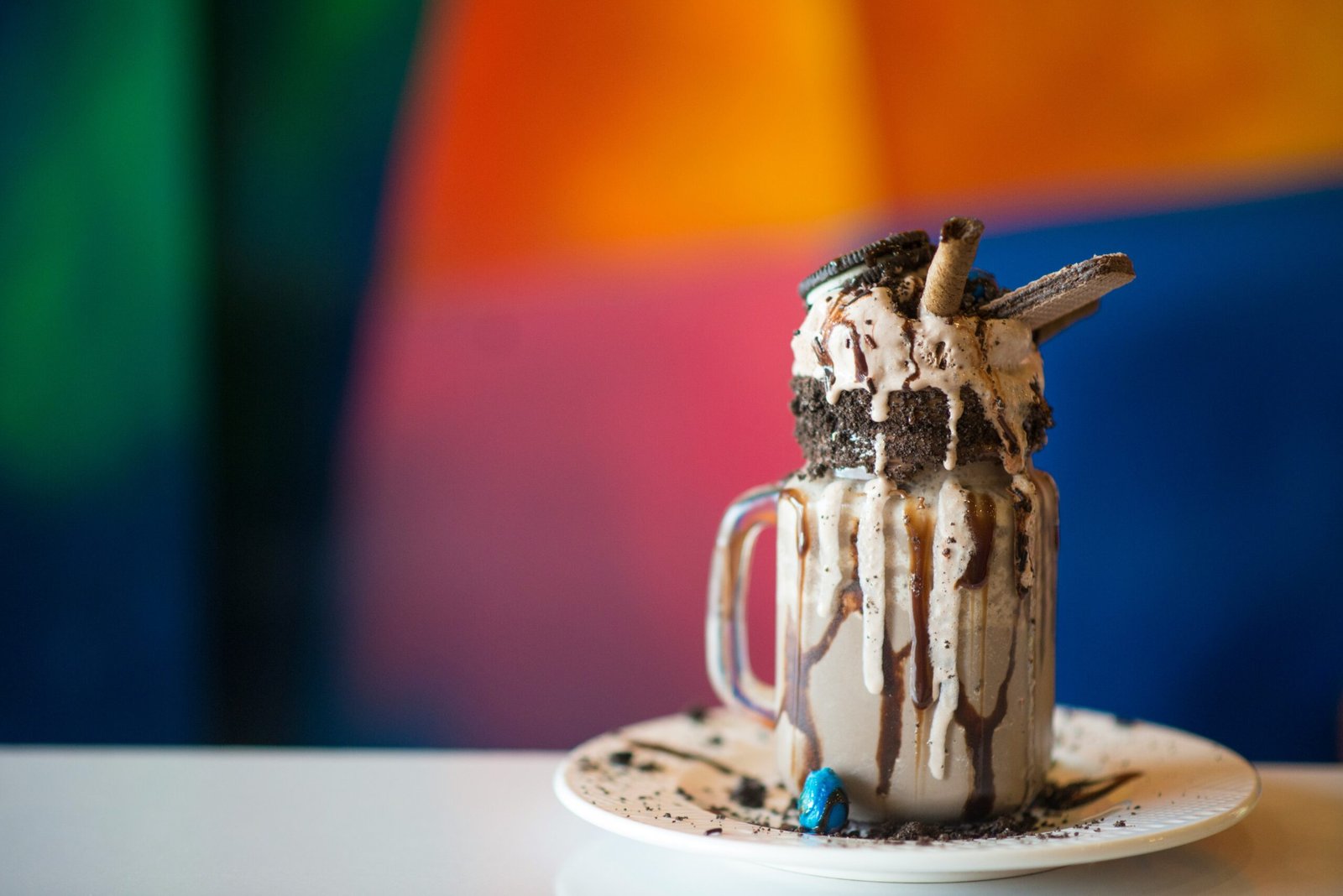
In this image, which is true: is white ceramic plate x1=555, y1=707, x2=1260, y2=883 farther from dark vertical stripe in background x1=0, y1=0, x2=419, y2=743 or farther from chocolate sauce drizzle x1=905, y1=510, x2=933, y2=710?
dark vertical stripe in background x1=0, y1=0, x2=419, y2=743

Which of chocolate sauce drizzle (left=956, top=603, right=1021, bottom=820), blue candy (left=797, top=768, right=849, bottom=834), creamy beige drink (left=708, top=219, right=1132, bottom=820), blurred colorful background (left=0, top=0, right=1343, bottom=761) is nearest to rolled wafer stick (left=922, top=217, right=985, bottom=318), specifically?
creamy beige drink (left=708, top=219, right=1132, bottom=820)

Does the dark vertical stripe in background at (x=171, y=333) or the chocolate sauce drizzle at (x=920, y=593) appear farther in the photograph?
the dark vertical stripe in background at (x=171, y=333)

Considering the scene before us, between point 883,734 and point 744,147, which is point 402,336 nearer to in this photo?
point 744,147

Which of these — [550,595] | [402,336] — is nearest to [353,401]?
[402,336]

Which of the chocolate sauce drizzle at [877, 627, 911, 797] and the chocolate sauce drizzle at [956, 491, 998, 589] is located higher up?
the chocolate sauce drizzle at [956, 491, 998, 589]

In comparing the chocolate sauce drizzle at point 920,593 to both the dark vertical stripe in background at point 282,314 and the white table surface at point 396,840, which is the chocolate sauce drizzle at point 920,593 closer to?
the white table surface at point 396,840

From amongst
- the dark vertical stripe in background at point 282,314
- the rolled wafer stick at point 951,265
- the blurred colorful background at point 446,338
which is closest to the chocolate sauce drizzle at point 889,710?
the rolled wafer stick at point 951,265
